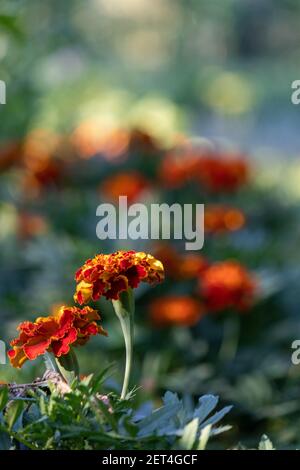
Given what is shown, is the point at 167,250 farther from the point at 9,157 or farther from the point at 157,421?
the point at 157,421

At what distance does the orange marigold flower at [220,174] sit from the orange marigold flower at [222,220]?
0.73 ft

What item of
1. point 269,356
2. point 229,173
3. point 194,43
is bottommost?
point 269,356

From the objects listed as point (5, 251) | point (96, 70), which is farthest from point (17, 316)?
point (96, 70)

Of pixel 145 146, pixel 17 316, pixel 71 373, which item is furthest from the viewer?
pixel 145 146

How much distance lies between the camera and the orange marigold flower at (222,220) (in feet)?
12.5

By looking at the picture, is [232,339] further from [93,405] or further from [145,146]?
[93,405]

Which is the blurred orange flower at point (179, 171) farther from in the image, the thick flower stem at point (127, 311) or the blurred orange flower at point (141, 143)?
the thick flower stem at point (127, 311)

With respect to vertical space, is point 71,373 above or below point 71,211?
below

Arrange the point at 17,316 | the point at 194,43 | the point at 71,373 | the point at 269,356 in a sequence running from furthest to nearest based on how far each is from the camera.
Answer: the point at 194,43 → the point at 17,316 → the point at 269,356 → the point at 71,373

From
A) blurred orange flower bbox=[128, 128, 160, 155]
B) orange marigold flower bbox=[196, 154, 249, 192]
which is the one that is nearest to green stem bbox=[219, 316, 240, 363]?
orange marigold flower bbox=[196, 154, 249, 192]

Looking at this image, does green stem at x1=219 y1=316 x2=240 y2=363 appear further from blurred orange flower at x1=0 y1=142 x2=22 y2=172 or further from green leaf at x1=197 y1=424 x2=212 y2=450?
green leaf at x1=197 y1=424 x2=212 y2=450

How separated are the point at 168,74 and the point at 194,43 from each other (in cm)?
452
